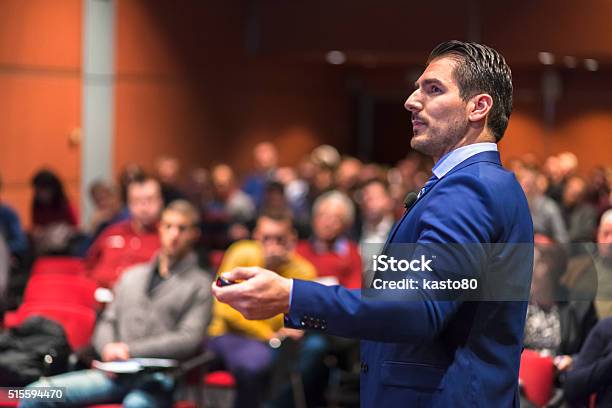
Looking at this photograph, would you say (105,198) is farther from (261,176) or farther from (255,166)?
(255,166)

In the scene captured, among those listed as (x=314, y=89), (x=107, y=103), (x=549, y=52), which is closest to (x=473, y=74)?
(x=549, y=52)

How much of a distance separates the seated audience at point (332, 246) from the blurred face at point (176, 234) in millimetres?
1493

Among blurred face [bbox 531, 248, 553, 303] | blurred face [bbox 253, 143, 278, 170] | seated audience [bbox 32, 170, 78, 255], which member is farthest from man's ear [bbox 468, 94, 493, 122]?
blurred face [bbox 253, 143, 278, 170]

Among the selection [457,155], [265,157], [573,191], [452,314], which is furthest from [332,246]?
[265,157]

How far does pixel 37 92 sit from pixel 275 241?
4.62 m

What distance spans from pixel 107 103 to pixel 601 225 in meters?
6.94

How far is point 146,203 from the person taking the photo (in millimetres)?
6754

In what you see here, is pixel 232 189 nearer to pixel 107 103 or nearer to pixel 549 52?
pixel 107 103

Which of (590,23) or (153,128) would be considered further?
(153,128)

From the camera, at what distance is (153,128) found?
36.8 feet

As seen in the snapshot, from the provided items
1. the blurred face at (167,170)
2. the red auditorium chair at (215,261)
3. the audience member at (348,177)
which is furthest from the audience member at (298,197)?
the red auditorium chair at (215,261)

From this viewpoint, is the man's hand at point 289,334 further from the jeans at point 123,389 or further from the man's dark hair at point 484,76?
the man's dark hair at point 484,76

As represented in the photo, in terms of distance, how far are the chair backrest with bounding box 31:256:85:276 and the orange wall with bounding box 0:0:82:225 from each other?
75.0 inches

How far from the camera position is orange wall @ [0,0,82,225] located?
28.9ft
